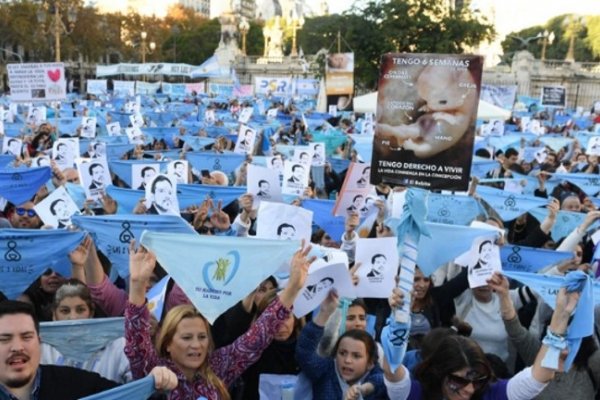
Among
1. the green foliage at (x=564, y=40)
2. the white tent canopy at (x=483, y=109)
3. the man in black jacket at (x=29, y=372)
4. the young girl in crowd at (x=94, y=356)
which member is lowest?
the young girl in crowd at (x=94, y=356)

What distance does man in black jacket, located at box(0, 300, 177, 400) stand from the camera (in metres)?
2.86

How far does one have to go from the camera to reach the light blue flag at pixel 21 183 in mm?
7789

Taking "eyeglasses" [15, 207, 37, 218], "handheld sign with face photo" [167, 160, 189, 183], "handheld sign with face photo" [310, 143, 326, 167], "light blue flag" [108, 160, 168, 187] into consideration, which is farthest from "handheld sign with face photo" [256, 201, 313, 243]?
"handheld sign with face photo" [310, 143, 326, 167]

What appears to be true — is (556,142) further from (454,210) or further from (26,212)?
(26,212)

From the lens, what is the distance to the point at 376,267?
183 inches

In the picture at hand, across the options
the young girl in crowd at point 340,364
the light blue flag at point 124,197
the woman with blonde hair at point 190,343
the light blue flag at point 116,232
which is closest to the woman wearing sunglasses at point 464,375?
the young girl in crowd at point 340,364

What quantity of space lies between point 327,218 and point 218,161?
4.59 meters

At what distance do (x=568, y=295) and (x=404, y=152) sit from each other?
4.28ft

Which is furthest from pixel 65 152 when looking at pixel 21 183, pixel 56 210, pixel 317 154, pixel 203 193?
pixel 56 210

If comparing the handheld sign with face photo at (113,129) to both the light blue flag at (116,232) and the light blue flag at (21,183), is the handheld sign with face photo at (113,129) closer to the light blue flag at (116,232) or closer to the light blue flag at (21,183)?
the light blue flag at (21,183)

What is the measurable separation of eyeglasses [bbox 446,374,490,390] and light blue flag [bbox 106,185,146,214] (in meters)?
5.22

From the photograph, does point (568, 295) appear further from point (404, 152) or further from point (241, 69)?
point (241, 69)

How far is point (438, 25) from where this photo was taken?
39.2 m

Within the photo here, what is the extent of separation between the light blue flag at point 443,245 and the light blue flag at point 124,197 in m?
3.80
